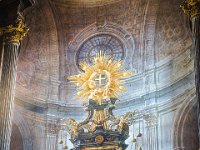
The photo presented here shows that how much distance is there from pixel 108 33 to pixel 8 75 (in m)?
7.25

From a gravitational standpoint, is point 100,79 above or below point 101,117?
above

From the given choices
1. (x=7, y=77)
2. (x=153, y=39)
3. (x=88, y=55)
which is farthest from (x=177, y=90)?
(x=7, y=77)

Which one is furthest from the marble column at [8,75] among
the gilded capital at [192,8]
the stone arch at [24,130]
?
the gilded capital at [192,8]

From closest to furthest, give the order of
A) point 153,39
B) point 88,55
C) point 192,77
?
point 192,77
point 153,39
point 88,55

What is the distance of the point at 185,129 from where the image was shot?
18.1m

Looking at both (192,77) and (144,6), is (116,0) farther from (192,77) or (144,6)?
(192,77)

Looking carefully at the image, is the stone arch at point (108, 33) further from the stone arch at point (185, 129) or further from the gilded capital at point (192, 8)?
the gilded capital at point (192, 8)

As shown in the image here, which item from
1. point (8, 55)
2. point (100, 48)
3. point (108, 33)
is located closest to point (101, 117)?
point (8, 55)

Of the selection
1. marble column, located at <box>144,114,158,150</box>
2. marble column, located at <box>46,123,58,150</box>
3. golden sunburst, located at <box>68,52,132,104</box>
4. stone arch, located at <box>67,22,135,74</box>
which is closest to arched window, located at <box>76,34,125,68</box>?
stone arch, located at <box>67,22,135,74</box>

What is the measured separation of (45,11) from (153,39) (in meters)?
4.77

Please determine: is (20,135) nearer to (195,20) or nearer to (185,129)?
(185,129)

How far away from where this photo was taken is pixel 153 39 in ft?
67.3

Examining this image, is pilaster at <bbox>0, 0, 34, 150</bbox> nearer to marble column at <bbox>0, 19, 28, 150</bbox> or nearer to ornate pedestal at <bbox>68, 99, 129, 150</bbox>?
marble column at <bbox>0, 19, 28, 150</bbox>

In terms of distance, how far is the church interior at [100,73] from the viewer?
16.8 metres
